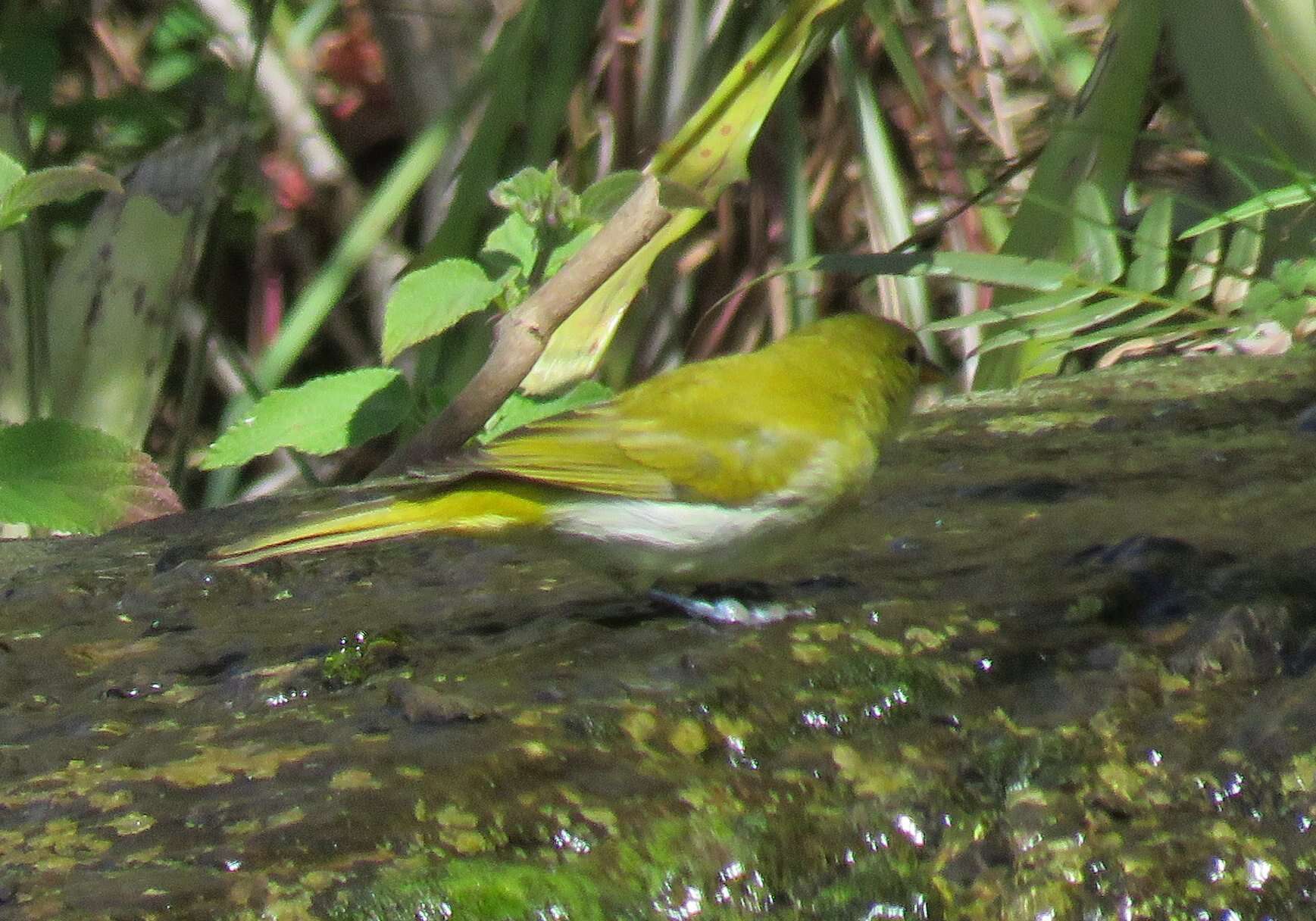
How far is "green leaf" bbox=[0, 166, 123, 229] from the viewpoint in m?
2.92

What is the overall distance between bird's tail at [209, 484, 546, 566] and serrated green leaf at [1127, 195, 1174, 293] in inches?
71.0

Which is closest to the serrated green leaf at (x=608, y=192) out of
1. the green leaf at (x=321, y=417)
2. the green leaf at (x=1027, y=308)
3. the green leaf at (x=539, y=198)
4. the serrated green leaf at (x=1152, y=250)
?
the green leaf at (x=539, y=198)

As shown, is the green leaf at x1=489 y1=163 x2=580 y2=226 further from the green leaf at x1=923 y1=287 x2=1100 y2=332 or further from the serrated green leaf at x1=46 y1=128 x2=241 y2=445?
the serrated green leaf at x1=46 y1=128 x2=241 y2=445

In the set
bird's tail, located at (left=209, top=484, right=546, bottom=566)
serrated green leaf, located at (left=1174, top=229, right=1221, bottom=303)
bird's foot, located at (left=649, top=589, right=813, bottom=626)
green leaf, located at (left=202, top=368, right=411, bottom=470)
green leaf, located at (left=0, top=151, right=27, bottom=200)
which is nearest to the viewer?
bird's foot, located at (left=649, top=589, right=813, bottom=626)

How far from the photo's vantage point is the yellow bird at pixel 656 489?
2.76 meters

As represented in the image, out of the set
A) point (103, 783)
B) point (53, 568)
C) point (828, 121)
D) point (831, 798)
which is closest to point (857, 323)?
point (53, 568)

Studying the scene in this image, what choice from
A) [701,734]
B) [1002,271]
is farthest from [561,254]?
[701,734]

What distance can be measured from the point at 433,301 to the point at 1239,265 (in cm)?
196

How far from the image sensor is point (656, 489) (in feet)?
9.62

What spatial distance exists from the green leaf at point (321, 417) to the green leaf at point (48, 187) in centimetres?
69

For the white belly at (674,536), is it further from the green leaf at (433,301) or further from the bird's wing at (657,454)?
the green leaf at (433,301)

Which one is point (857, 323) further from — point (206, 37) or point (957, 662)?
point (206, 37)

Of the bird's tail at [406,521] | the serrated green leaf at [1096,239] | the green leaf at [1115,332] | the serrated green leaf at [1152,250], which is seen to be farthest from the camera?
the serrated green leaf at [1096,239]

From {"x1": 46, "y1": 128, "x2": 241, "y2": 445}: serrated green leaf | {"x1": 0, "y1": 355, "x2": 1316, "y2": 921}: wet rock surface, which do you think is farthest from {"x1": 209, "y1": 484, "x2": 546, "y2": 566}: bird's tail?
{"x1": 46, "y1": 128, "x2": 241, "y2": 445}: serrated green leaf
